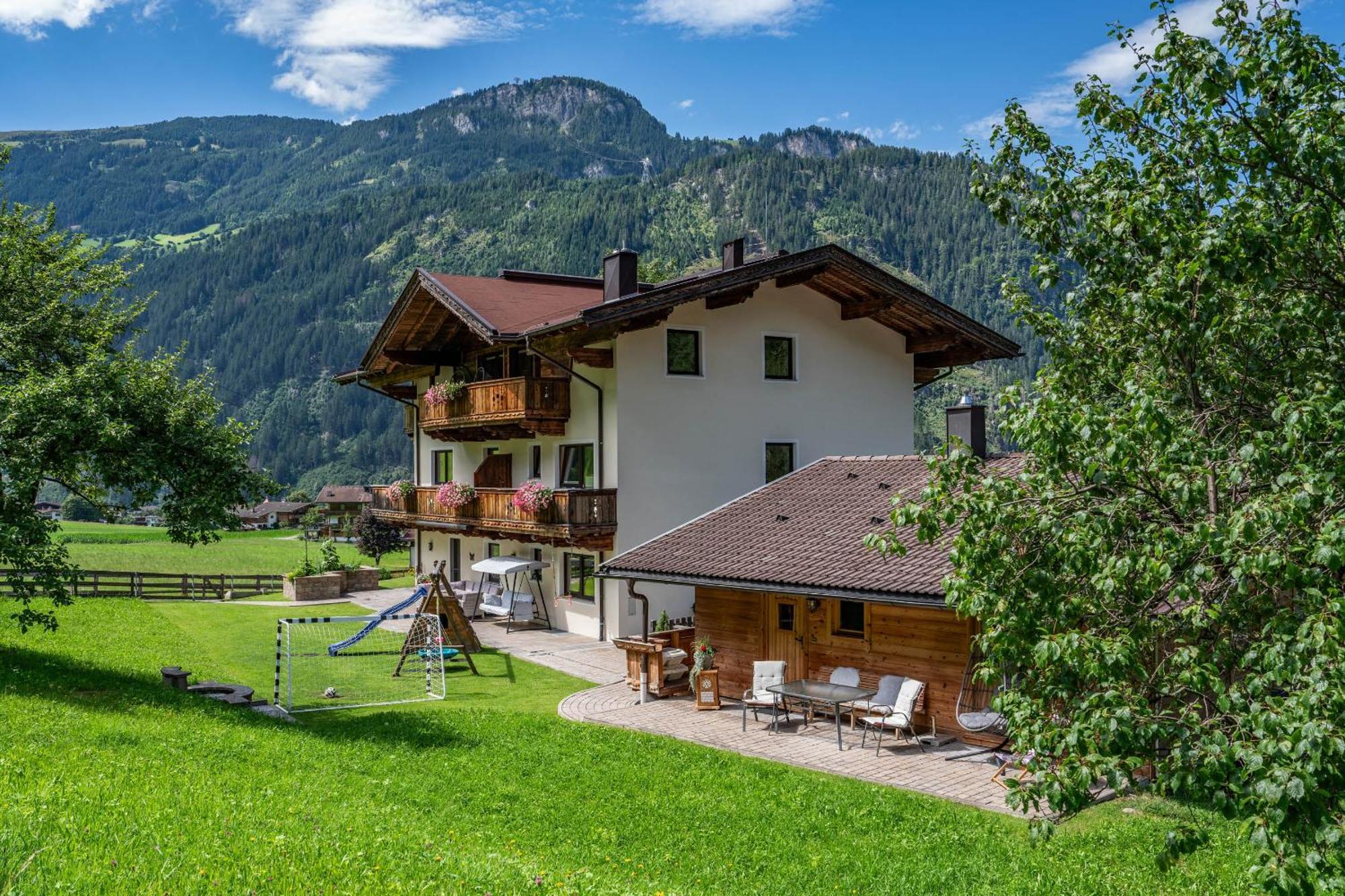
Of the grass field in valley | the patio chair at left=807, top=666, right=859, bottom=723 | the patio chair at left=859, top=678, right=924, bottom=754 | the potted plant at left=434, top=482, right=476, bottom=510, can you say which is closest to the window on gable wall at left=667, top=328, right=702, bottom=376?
the potted plant at left=434, top=482, right=476, bottom=510

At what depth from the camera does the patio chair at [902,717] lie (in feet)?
46.8

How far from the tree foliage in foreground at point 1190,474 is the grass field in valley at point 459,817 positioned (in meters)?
3.06

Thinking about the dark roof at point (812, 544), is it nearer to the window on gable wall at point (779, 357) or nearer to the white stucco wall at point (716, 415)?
the white stucco wall at point (716, 415)

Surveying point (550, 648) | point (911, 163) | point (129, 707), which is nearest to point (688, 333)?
point (550, 648)

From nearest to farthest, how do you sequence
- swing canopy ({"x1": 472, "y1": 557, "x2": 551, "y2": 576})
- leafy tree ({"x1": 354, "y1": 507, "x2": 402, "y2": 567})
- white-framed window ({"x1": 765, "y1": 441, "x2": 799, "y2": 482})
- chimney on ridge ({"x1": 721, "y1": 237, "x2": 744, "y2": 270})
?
white-framed window ({"x1": 765, "y1": 441, "x2": 799, "y2": 482}), chimney on ridge ({"x1": 721, "y1": 237, "x2": 744, "y2": 270}), swing canopy ({"x1": 472, "y1": 557, "x2": 551, "y2": 576}), leafy tree ({"x1": 354, "y1": 507, "x2": 402, "y2": 567})

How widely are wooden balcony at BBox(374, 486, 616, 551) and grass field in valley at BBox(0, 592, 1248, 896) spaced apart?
7.73 metres

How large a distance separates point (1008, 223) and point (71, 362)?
672 inches

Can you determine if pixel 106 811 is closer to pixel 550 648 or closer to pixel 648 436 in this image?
pixel 550 648

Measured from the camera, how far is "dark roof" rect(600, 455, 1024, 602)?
15.1 metres

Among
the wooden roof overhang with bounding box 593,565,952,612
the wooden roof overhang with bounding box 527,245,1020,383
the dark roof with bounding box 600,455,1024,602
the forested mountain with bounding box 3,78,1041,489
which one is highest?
the forested mountain with bounding box 3,78,1041,489

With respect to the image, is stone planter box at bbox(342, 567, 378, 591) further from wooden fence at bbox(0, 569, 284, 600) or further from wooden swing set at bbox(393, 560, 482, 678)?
wooden swing set at bbox(393, 560, 482, 678)

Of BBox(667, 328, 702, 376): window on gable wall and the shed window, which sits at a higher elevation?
BBox(667, 328, 702, 376): window on gable wall

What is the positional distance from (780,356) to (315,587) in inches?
710

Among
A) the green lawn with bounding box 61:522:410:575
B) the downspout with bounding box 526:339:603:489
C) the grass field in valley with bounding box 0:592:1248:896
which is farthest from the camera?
the green lawn with bounding box 61:522:410:575
